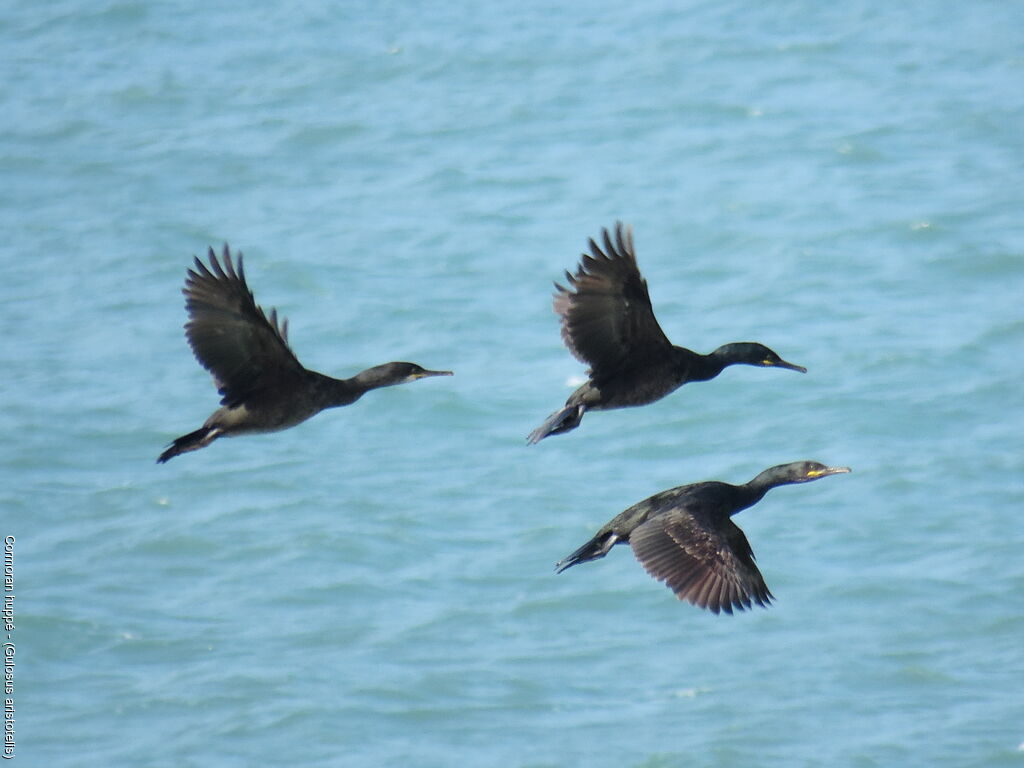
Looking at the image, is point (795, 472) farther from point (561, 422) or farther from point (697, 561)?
point (561, 422)

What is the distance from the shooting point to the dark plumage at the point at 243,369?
9516 millimetres

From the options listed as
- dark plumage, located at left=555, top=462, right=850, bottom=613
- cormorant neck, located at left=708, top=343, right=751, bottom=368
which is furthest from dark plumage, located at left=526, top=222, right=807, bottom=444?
dark plumage, located at left=555, top=462, right=850, bottom=613

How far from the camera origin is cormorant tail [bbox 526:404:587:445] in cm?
978

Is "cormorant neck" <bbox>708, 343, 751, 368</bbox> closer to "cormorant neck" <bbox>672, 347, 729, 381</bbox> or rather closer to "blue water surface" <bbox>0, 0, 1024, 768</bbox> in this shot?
"cormorant neck" <bbox>672, 347, 729, 381</bbox>

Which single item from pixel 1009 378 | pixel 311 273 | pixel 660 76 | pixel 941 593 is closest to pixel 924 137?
pixel 660 76

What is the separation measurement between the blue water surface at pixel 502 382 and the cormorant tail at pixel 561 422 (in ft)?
26.2

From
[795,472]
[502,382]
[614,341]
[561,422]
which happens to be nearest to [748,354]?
[795,472]

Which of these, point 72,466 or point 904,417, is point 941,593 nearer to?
point 904,417

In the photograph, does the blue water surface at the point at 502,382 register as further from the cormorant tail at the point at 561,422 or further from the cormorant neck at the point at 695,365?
the cormorant tail at the point at 561,422

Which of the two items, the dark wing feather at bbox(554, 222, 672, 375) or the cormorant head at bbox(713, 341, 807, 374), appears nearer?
the dark wing feather at bbox(554, 222, 672, 375)

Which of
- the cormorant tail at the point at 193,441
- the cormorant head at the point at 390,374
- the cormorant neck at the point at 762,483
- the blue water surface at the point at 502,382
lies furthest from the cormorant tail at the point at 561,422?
the blue water surface at the point at 502,382

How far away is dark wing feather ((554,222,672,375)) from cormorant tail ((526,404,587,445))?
23cm

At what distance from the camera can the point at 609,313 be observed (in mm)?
9805

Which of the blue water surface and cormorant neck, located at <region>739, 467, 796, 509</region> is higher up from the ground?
cormorant neck, located at <region>739, 467, 796, 509</region>
